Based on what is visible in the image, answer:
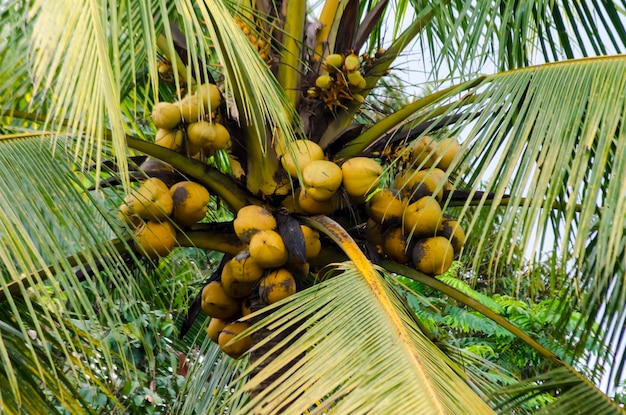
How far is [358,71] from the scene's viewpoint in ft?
8.13

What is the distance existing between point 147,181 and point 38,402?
654 millimetres

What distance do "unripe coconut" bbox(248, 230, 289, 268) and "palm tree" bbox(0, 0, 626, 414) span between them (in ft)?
0.23

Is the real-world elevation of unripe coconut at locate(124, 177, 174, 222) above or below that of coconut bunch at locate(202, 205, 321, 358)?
above

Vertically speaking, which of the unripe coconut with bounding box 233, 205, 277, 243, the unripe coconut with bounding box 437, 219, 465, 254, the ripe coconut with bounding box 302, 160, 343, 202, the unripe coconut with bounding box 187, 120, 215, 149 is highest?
the unripe coconut with bounding box 187, 120, 215, 149

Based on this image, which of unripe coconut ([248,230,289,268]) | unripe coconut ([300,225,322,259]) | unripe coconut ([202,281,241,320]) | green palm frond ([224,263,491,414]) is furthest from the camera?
unripe coconut ([202,281,241,320])

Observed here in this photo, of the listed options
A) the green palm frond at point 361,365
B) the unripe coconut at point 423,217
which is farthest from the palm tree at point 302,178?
the unripe coconut at point 423,217

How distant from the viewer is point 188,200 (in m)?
2.26

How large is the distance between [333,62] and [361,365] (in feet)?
3.59

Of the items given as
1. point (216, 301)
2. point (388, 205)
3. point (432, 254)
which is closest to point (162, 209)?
point (216, 301)

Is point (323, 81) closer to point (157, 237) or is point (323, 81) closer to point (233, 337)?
point (157, 237)

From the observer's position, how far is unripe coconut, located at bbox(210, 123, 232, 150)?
2303mm

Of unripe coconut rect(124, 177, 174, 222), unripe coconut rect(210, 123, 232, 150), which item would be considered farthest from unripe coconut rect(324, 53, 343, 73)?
unripe coconut rect(124, 177, 174, 222)

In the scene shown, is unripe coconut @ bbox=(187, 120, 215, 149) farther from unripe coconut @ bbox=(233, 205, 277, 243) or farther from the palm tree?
unripe coconut @ bbox=(233, 205, 277, 243)

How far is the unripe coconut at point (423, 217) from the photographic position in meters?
2.27
